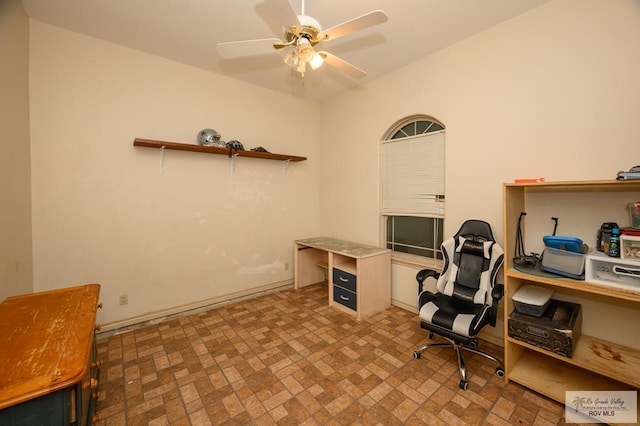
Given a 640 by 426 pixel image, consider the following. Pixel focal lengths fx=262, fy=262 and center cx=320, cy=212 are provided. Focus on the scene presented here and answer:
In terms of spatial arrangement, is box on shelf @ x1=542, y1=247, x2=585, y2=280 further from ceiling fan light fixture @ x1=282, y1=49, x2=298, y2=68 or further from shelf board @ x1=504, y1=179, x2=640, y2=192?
ceiling fan light fixture @ x1=282, y1=49, x2=298, y2=68

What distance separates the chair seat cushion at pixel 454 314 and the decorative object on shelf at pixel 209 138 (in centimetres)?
275

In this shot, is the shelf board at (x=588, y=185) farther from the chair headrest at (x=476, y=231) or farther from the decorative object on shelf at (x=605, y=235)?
the chair headrest at (x=476, y=231)

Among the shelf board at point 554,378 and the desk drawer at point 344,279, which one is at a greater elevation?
the desk drawer at point 344,279

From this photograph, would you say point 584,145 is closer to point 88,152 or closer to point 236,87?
point 236,87

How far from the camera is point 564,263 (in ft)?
5.72

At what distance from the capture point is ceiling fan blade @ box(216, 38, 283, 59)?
1.78m

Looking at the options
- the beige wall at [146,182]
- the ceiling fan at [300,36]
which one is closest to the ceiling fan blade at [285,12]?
the ceiling fan at [300,36]

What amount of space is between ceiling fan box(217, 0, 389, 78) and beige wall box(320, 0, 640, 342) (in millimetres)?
1369

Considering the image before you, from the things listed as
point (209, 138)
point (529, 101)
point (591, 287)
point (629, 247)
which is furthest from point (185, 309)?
point (529, 101)

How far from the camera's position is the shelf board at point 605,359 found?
1.59 metres

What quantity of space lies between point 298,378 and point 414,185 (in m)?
2.36

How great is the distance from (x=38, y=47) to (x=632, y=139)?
15.6ft

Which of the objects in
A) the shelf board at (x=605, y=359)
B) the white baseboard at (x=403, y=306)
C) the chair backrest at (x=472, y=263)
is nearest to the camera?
the shelf board at (x=605, y=359)

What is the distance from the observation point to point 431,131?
9.82 ft
